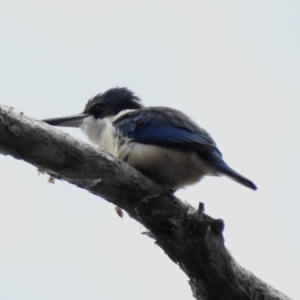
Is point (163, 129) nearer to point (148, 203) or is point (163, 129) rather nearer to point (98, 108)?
point (98, 108)

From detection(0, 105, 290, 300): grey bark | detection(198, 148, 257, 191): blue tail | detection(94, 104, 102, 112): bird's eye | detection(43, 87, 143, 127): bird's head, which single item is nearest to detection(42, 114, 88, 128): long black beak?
detection(43, 87, 143, 127): bird's head

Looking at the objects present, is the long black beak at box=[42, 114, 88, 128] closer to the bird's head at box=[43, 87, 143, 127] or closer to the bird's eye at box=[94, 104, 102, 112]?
the bird's head at box=[43, 87, 143, 127]

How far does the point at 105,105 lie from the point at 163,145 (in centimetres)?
146

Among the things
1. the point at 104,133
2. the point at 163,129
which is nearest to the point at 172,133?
the point at 163,129

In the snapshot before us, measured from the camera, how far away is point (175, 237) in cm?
421

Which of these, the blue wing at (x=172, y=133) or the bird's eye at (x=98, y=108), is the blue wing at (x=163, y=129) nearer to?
the blue wing at (x=172, y=133)

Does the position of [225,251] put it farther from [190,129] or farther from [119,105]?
[119,105]

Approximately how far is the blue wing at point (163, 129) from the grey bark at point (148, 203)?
114 centimetres

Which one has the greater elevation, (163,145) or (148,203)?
(163,145)

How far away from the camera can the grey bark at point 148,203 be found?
4098mm

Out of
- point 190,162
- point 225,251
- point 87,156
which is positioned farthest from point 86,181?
point 190,162

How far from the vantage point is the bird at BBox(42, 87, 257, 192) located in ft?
17.7

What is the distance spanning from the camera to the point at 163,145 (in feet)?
18.7

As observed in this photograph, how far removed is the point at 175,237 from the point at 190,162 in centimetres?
149
